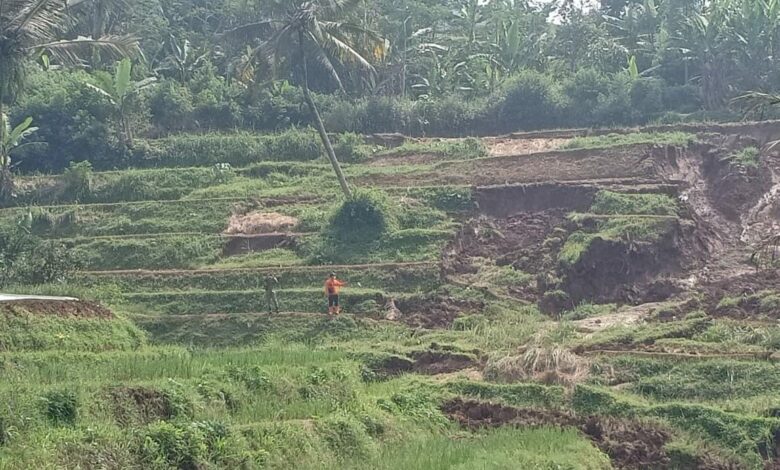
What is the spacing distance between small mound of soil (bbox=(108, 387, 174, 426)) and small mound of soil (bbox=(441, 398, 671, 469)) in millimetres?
5301

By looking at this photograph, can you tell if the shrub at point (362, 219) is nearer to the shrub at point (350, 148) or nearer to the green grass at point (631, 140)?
the shrub at point (350, 148)

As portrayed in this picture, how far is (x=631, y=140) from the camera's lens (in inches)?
1282

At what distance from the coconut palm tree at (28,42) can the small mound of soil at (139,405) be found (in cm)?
1502

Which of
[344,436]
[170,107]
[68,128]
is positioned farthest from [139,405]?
[170,107]

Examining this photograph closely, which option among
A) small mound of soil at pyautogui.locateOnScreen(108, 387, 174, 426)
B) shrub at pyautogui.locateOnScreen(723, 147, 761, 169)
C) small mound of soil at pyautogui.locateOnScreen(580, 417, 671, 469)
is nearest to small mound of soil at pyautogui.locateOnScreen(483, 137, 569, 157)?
shrub at pyautogui.locateOnScreen(723, 147, 761, 169)

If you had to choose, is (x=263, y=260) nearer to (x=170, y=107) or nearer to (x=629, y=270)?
(x=629, y=270)

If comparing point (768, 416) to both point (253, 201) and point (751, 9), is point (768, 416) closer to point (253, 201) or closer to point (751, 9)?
point (253, 201)

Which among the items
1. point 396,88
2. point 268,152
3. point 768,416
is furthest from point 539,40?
point 768,416

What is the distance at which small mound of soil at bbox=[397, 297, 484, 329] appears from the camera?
2506 cm

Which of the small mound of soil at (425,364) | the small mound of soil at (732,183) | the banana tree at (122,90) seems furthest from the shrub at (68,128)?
the small mound of soil at (732,183)

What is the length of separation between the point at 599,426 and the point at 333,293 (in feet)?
29.1

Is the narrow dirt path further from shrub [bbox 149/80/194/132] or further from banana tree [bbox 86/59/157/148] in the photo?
→ shrub [bbox 149/80/194/132]

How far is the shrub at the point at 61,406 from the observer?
13484mm

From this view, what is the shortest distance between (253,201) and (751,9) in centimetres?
1671
